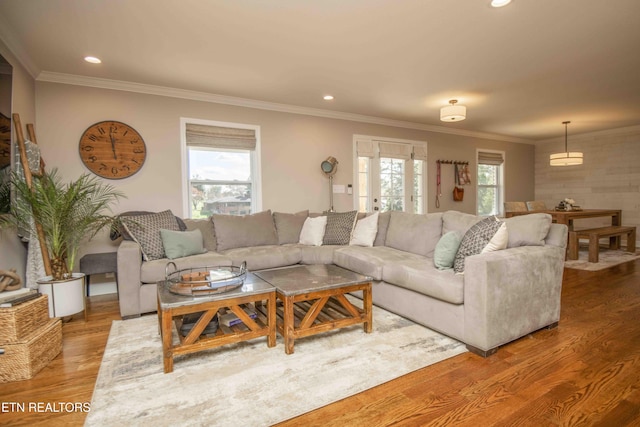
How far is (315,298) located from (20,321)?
5.72 feet

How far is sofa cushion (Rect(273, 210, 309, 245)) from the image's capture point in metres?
Result: 4.13

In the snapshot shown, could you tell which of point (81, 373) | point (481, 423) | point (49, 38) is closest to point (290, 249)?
point (81, 373)

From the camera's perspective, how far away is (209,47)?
2908mm

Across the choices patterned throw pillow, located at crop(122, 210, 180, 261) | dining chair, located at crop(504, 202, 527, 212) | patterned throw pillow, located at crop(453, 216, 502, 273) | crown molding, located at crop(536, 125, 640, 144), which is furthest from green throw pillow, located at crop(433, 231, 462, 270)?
crown molding, located at crop(536, 125, 640, 144)

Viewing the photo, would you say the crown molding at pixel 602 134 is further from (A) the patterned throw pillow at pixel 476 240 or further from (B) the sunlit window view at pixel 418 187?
(A) the patterned throw pillow at pixel 476 240

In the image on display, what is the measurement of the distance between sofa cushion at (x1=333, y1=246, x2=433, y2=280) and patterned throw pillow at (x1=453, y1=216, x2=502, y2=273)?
477 mm

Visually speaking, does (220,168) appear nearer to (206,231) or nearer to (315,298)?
(206,231)

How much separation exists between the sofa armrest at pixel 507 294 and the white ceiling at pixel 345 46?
5.85 feet

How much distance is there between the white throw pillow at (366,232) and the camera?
3828mm

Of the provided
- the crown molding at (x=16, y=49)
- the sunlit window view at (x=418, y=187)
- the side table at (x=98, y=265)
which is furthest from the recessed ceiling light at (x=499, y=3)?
the sunlit window view at (x=418, y=187)

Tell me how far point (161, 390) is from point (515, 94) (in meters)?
5.03

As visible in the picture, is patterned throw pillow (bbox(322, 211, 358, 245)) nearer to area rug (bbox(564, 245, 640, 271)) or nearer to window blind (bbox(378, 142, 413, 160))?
window blind (bbox(378, 142, 413, 160))

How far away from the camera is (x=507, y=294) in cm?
215

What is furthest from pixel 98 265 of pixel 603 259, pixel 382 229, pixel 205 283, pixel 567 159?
pixel 567 159
